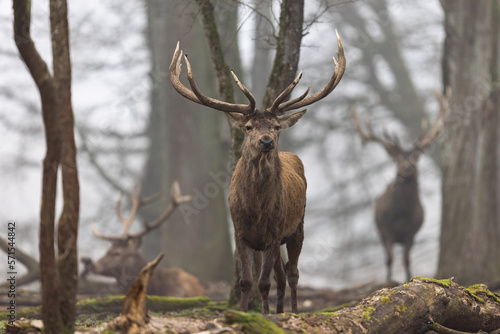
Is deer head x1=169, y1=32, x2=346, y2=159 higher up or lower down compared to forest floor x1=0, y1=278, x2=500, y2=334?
higher up

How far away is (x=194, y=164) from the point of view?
14664 millimetres

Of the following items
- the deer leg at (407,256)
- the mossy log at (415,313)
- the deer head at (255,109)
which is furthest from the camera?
the deer leg at (407,256)

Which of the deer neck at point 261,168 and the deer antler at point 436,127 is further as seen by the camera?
the deer antler at point 436,127

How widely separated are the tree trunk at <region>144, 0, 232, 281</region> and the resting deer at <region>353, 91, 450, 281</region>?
3.46 meters

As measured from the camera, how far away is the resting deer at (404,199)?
1236cm

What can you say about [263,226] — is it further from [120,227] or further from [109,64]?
[120,227]

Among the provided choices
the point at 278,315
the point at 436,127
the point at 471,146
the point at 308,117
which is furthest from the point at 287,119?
the point at 308,117

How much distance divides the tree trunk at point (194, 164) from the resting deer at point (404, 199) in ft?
11.4

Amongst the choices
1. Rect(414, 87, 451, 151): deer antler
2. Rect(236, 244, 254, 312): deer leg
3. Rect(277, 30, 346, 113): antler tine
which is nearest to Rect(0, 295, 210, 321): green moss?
Rect(236, 244, 254, 312): deer leg

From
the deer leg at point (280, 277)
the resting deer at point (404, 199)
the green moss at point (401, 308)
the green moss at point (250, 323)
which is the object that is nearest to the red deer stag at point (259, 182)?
the deer leg at point (280, 277)

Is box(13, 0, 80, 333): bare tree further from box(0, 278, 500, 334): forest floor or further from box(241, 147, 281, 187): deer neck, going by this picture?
box(241, 147, 281, 187): deer neck

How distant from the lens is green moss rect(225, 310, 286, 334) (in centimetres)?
369

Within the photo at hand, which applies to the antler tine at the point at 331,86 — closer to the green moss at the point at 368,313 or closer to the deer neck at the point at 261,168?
the deer neck at the point at 261,168

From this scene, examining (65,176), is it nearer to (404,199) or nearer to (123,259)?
(123,259)
